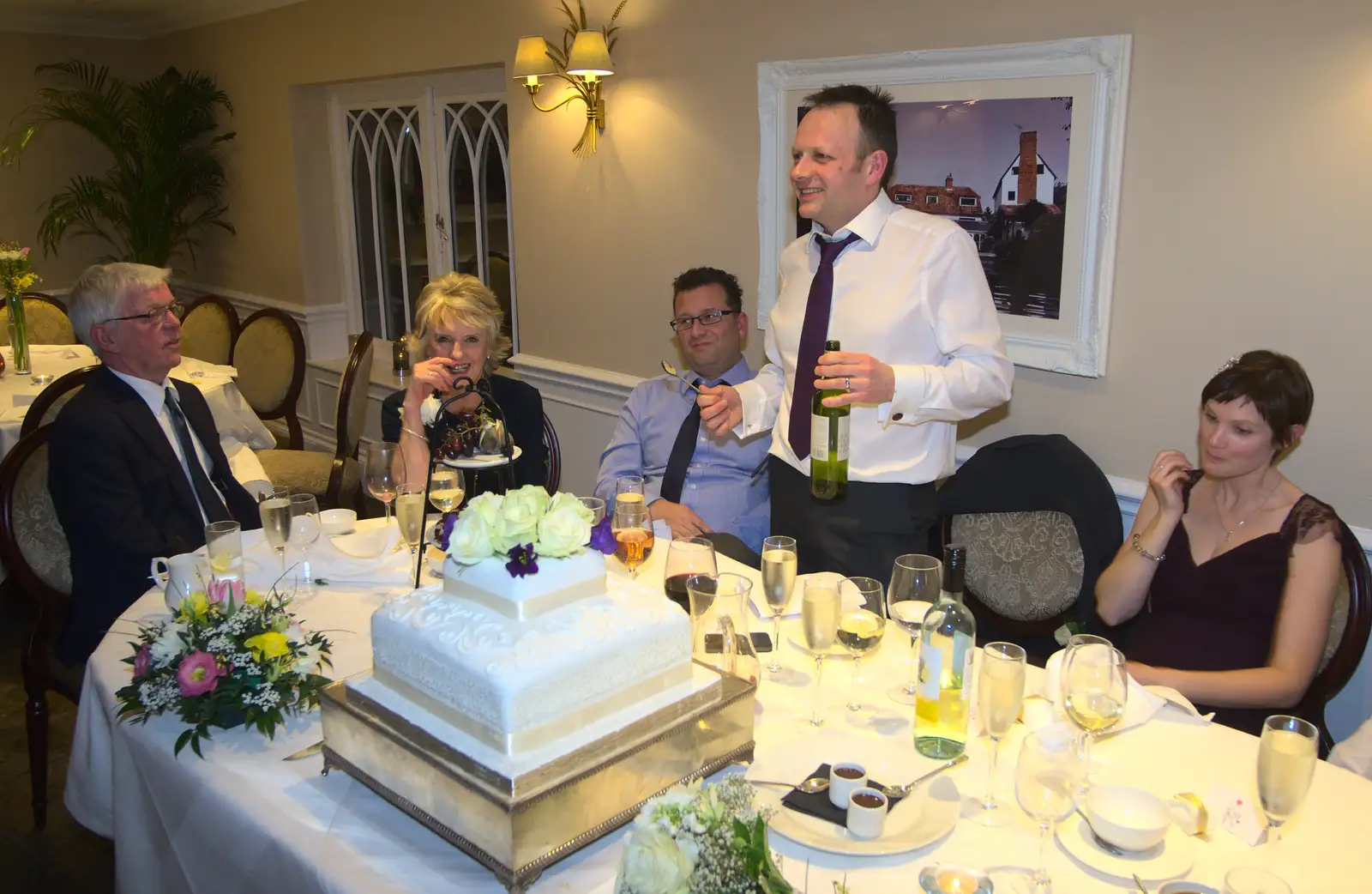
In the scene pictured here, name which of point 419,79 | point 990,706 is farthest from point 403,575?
point 419,79

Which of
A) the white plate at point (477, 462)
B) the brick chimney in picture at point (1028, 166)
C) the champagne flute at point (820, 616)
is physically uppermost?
the brick chimney in picture at point (1028, 166)

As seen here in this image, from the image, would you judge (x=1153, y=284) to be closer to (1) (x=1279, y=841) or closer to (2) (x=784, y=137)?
(2) (x=784, y=137)

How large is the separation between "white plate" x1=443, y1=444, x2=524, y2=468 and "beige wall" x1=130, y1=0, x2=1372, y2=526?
61.5 inches

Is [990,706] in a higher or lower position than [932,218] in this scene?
lower

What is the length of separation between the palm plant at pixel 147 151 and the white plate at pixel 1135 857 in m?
6.88

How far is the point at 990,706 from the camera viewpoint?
1.39 meters

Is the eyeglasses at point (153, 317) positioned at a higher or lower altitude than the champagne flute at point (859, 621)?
higher

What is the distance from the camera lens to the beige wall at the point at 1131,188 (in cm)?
239

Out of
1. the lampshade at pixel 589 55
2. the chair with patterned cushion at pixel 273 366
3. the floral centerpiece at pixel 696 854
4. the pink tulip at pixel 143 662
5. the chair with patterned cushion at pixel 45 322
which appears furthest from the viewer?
the chair with patterned cushion at pixel 45 322

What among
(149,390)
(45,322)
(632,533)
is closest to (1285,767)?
(632,533)

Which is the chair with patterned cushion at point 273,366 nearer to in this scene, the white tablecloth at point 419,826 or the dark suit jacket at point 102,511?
the dark suit jacket at point 102,511

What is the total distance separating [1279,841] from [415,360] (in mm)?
2521

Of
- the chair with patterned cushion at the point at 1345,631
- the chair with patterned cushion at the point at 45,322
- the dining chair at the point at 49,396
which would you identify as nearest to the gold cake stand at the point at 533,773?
the chair with patterned cushion at the point at 1345,631

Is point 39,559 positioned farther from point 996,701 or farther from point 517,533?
point 996,701
